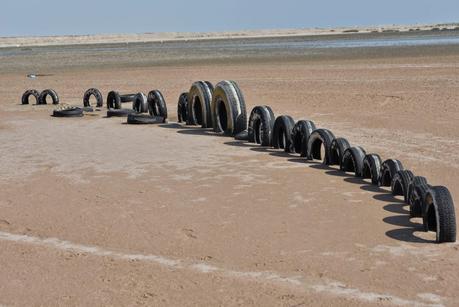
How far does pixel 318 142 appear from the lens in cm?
1314

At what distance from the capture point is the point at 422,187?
29.1 ft

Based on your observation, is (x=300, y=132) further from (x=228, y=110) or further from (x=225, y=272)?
(x=225, y=272)

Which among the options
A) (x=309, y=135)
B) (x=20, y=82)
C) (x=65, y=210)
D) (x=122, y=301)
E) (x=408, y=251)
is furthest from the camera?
(x=20, y=82)

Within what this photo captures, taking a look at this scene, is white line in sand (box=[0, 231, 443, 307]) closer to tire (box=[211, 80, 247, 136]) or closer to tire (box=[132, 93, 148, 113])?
tire (box=[211, 80, 247, 136])

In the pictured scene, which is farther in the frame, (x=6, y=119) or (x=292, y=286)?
(x=6, y=119)

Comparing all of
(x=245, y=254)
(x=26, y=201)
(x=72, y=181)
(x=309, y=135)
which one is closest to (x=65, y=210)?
(x=26, y=201)

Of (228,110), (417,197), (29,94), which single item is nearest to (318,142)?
(228,110)

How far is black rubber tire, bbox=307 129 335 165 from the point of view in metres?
12.6

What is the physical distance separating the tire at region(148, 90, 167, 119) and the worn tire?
7.40 feet

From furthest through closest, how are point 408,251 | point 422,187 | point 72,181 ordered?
1. point 72,181
2. point 422,187
3. point 408,251

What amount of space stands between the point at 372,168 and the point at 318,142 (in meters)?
2.18

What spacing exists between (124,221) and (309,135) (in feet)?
16.5

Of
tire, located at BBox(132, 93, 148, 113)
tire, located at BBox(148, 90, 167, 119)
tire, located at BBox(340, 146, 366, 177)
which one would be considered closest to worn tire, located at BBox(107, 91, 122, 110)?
tire, located at BBox(132, 93, 148, 113)

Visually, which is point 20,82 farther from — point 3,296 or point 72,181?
point 3,296
